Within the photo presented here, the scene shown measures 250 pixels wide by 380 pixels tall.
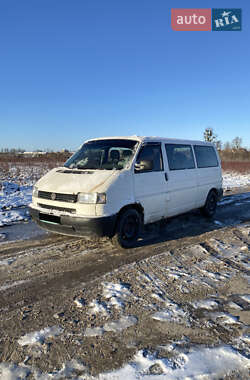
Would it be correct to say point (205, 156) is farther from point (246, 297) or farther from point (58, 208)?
point (246, 297)

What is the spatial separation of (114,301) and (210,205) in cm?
523

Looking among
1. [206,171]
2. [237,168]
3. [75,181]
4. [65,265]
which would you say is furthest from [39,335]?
[237,168]

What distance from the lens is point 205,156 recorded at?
741 cm

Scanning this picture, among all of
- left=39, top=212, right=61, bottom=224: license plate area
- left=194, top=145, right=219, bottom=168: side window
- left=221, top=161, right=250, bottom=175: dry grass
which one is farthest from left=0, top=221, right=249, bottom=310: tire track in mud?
left=221, top=161, right=250, bottom=175: dry grass

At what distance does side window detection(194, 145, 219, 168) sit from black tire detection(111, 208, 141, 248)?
2.90 meters

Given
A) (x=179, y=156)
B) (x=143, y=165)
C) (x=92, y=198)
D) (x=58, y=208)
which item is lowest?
(x=58, y=208)

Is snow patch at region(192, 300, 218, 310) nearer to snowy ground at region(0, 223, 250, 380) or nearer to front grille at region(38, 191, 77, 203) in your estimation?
snowy ground at region(0, 223, 250, 380)

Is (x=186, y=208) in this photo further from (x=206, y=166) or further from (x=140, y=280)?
(x=140, y=280)

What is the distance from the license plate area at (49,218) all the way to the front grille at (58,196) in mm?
301

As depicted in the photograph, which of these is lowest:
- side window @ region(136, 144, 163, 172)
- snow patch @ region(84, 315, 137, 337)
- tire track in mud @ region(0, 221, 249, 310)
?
snow patch @ region(84, 315, 137, 337)

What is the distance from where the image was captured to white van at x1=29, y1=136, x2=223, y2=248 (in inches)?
170

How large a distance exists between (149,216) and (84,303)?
2508 millimetres

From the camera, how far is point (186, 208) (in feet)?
21.2

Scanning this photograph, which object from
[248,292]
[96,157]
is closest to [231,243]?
[248,292]
